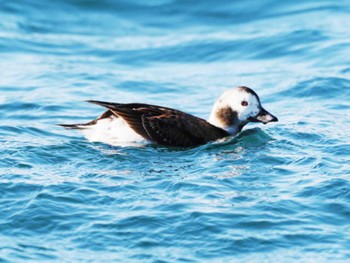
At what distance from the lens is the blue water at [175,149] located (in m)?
7.92

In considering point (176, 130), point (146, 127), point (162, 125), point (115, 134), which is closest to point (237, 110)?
point (176, 130)

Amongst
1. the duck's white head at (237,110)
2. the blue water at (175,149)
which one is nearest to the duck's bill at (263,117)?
the duck's white head at (237,110)

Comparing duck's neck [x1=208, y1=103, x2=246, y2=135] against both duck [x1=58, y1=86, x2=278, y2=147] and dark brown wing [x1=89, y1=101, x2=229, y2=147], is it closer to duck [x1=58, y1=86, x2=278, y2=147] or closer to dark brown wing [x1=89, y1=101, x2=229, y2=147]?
duck [x1=58, y1=86, x2=278, y2=147]

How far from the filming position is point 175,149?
10.7 m

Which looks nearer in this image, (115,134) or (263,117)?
(115,134)

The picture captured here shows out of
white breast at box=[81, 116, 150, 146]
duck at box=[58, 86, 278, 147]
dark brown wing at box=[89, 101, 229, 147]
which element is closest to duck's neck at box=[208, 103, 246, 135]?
duck at box=[58, 86, 278, 147]

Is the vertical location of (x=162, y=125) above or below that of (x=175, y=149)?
above

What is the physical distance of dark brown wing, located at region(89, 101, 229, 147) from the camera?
1067 centimetres

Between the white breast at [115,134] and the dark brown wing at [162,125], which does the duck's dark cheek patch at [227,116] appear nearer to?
the dark brown wing at [162,125]

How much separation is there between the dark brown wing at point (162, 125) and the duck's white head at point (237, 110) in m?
0.52

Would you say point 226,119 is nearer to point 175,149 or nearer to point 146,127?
point 175,149

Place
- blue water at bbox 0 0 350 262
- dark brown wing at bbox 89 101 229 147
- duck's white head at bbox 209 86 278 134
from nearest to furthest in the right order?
blue water at bbox 0 0 350 262 → dark brown wing at bbox 89 101 229 147 → duck's white head at bbox 209 86 278 134

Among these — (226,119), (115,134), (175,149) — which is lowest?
(175,149)

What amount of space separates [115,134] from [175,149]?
66 cm
